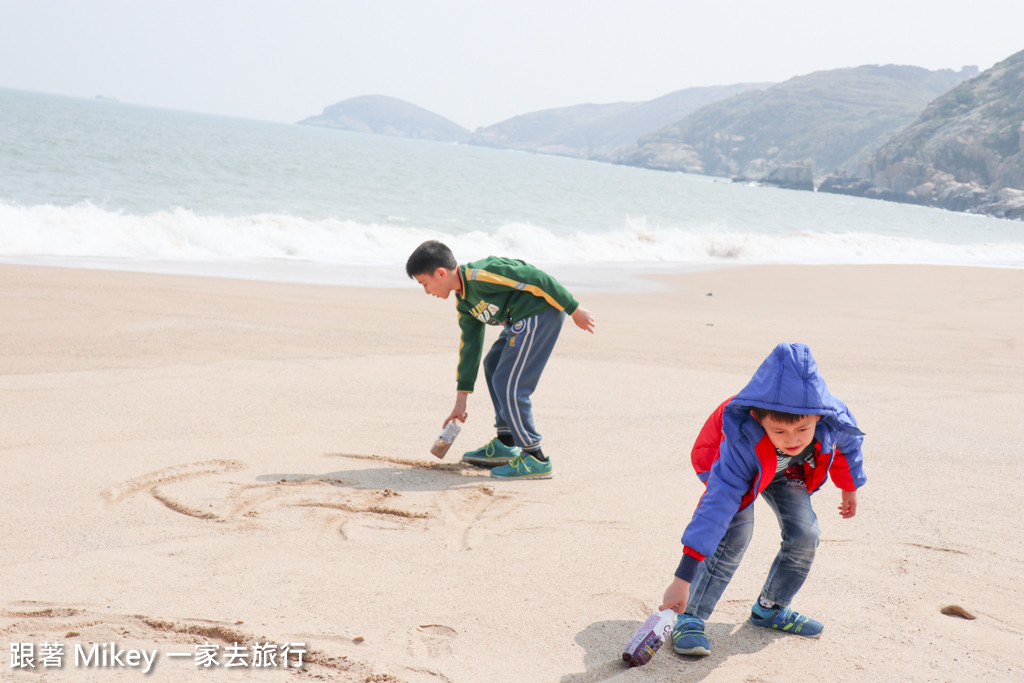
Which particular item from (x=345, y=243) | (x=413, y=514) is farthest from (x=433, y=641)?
(x=345, y=243)

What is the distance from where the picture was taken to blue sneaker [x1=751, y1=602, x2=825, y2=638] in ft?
9.07

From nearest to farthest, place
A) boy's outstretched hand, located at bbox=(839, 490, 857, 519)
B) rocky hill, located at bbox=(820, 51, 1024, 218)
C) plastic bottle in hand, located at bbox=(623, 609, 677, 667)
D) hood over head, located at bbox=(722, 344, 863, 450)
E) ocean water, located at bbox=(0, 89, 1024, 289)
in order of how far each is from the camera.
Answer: hood over head, located at bbox=(722, 344, 863, 450) < plastic bottle in hand, located at bbox=(623, 609, 677, 667) < boy's outstretched hand, located at bbox=(839, 490, 857, 519) < ocean water, located at bbox=(0, 89, 1024, 289) < rocky hill, located at bbox=(820, 51, 1024, 218)

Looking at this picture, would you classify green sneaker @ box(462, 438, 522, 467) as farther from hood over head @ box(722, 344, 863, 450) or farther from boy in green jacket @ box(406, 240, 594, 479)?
hood over head @ box(722, 344, 863, 450)

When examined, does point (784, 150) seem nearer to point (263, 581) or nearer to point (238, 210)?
point (238, 210)

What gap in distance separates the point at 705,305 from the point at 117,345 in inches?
→ 295

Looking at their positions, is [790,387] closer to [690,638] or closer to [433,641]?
[690,638]

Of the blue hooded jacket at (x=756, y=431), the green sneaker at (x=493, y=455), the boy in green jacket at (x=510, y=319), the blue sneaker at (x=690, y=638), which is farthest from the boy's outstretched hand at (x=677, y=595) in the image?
the green sneaker at (x=493, y=455)

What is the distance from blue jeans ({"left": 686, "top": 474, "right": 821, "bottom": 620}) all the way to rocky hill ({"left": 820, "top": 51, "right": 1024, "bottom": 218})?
79726 millimetres

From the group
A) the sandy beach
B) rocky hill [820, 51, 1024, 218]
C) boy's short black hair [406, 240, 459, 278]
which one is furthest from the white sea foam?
rocky hill [820, 51, 1024, 218]

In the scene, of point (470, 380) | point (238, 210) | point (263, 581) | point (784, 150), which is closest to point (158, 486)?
point (263, 581)

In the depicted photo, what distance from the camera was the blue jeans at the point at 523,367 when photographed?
166 inches

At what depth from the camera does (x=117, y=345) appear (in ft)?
20.9

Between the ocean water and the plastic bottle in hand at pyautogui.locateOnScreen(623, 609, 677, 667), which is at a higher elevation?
the ocean water

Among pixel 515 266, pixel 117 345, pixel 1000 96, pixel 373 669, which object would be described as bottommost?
pixel 373 669
